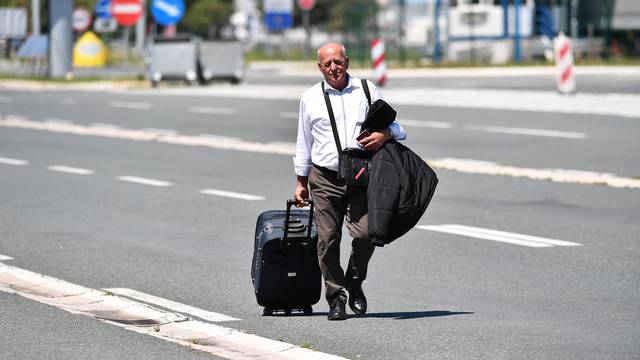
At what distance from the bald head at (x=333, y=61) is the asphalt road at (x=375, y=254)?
1375 millimetres

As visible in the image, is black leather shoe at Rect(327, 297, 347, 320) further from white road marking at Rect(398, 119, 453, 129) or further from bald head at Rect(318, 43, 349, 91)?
white road marking at Rect(398, 119, 453, 129)

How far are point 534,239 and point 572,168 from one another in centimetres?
616

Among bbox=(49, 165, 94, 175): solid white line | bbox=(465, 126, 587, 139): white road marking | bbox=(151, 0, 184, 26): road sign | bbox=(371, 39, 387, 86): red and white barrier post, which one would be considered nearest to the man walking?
bbox=(49, 165, 94, 175): solid white line

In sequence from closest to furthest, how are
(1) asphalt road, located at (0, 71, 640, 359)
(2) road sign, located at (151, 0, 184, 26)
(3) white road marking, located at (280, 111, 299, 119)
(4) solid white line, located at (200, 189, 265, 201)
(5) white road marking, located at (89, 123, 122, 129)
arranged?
(1) asphalt road, located at (0, 71, 640, 359), (4) solid white line, located at (200, 189, 265, 201), (5) white road marking, located at (89, 123, 122, 129), (3) white road marking, located at (280, 111, 299, 119), (2) road sign, located at (151, 0, 184, 26)

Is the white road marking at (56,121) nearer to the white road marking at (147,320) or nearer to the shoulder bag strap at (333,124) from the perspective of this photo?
the white road marking at (147,320)

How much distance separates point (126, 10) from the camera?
155ft

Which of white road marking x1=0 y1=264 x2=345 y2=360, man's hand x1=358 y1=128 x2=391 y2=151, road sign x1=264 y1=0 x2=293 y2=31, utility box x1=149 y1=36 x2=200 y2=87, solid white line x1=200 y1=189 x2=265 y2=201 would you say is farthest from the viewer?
road sign x1=264 y1=0 x2=293 y2=31

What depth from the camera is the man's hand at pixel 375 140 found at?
25.7ft

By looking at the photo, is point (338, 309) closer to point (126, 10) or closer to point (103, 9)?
point (126, 10)

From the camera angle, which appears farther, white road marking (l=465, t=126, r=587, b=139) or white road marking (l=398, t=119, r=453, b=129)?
white road marking (l=398, t=119, r=453, b=129)

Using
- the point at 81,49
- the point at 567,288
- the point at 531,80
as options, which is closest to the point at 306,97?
the point at 567,288

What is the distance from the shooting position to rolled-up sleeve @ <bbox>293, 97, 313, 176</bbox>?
318 inches

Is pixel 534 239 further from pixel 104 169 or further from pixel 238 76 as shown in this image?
pixel 238 76

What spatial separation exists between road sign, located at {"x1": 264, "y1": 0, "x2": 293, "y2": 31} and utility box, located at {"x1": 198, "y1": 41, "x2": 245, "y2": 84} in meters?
23.4
